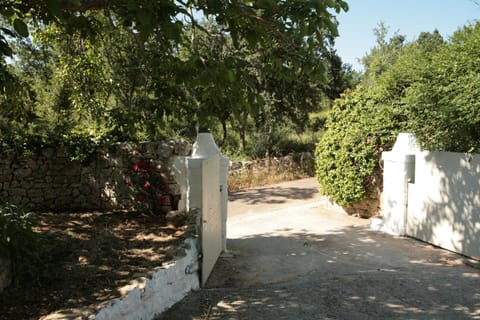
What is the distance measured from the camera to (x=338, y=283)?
4992 mm

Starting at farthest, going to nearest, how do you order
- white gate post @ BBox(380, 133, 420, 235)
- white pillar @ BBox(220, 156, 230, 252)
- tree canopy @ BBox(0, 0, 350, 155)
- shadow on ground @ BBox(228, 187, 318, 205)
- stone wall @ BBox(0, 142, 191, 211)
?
1. shadow on ground @ BBox(228, 187, 318, 205)
2. stone wall @ BBox(0, 142, 191, 211)
3. white gate post @ BBox(380, 133, 420, 235)
4. white pillar @ BBox(220, 156, 230, 252)
5. tree canopy @ BBox(0, 0, 350, 155)

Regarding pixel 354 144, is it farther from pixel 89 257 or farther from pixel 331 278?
pixel 89 257

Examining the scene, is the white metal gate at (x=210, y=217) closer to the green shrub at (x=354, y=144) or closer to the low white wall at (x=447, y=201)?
the low white wall at (x=447, y=201)

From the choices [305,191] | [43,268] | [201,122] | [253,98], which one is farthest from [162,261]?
[305,191]

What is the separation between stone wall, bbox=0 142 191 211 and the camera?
800 centimetres

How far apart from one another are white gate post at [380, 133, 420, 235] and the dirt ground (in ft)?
13.6

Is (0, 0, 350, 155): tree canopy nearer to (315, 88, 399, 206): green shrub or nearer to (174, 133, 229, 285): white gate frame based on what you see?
(174, 133, 229, 285): white gate frame

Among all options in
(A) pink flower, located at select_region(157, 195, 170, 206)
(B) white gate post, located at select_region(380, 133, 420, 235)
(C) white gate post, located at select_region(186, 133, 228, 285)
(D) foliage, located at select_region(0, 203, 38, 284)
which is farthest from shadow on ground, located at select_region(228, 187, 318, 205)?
(D) foliage, located at select_region(0, 203, 38, 284)

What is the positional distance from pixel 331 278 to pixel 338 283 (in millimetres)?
279

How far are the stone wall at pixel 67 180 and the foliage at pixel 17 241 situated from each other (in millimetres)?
3592

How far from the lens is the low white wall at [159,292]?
3.61 m

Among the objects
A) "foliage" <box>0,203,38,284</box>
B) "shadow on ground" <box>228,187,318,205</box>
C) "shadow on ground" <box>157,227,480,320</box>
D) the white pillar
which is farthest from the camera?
"shadow on ground" <box>228,187,318,205</box>

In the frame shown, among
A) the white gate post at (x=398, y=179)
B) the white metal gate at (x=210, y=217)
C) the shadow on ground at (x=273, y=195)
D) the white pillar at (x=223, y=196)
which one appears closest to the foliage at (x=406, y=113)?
the white gate post at (x=398, y=179)

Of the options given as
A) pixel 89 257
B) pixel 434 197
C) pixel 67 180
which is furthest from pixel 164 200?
pixel 434 197
